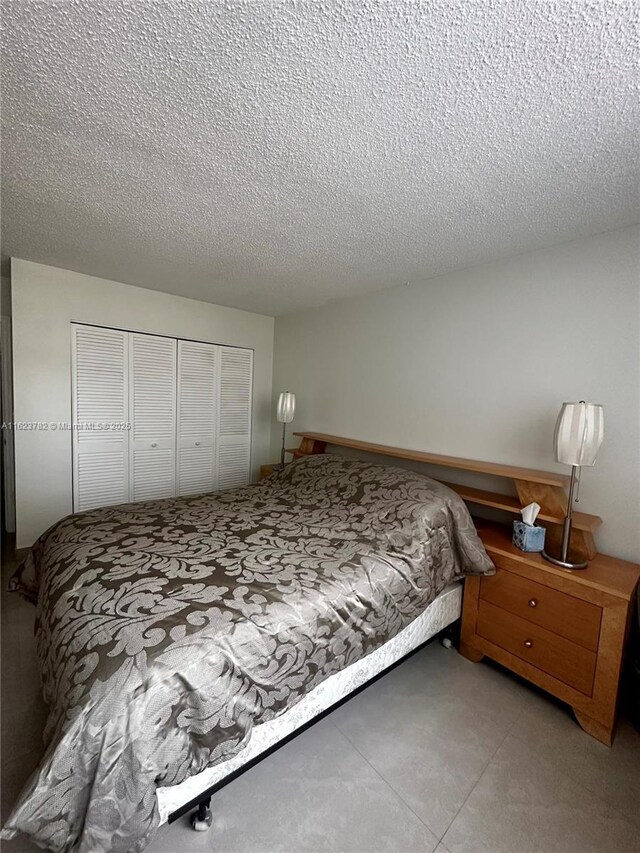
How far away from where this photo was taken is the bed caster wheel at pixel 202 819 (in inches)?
45.1

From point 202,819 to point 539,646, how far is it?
1.57 meters

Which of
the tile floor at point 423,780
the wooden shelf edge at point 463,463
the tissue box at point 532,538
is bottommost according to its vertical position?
the tile floor at point 423,780

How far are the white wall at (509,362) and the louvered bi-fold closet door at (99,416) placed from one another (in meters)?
1.92

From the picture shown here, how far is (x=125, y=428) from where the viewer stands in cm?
323

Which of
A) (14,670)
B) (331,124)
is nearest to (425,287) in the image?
(331,124)

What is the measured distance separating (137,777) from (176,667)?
23 cm

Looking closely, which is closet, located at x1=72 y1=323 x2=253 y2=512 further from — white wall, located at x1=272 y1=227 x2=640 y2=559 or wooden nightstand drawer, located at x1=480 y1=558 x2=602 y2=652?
wooden nightstand drawer, located at x1=480 y1=558 x2=602 y2=652

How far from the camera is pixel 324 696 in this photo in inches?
54.7

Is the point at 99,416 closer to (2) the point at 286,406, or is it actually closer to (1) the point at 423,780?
(2) the point at 286,406

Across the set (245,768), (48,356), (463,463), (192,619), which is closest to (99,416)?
(48,356)

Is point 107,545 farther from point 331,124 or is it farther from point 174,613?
point 331,124

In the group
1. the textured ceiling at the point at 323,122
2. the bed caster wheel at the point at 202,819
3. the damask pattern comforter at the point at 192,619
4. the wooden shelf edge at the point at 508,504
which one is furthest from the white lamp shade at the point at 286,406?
the bed caster wheel at the point at 202,819

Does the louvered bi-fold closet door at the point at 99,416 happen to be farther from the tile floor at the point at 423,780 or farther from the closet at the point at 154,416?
the tile floor at the point at 423,780

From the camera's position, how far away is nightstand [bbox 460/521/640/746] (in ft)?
4.90
